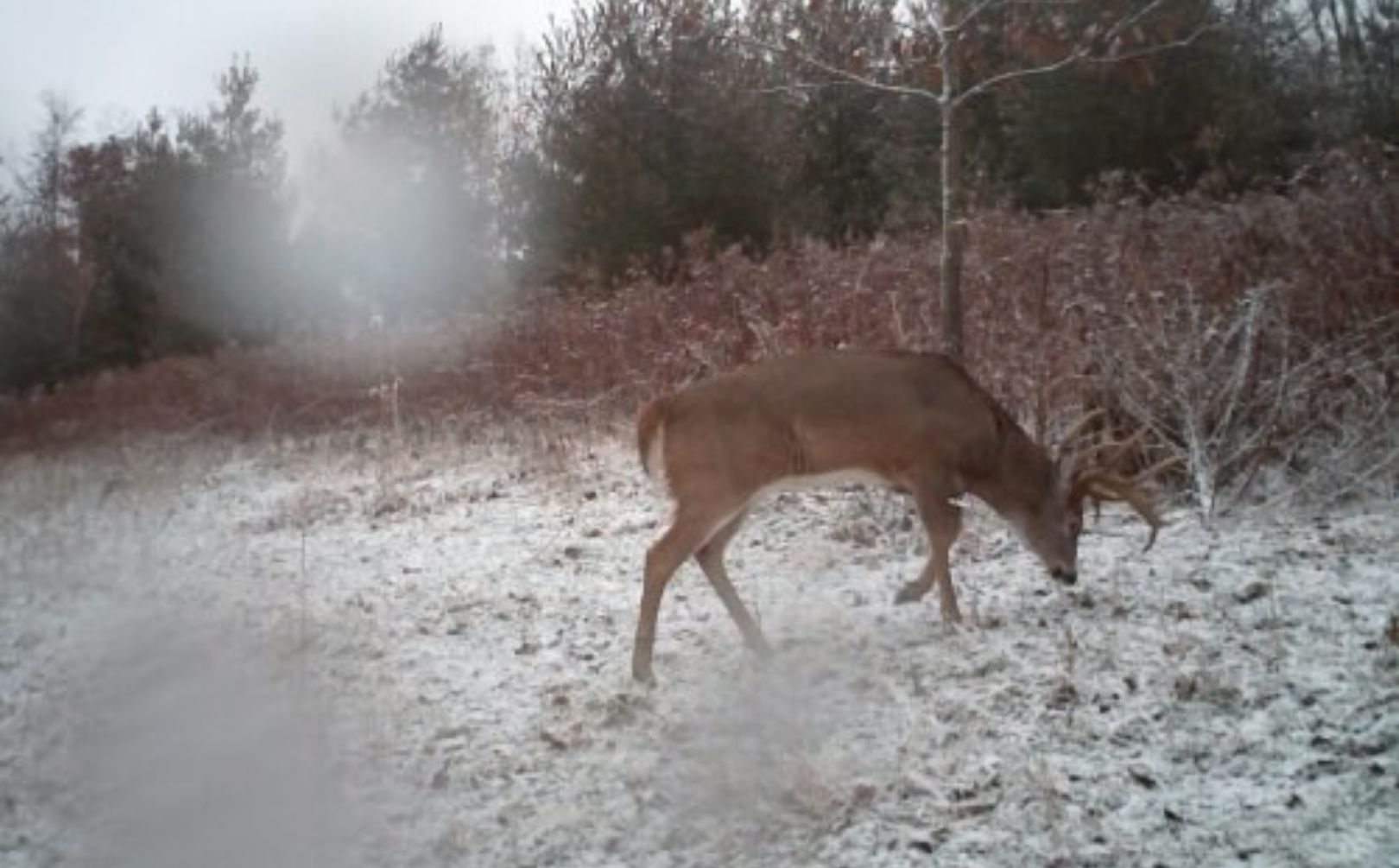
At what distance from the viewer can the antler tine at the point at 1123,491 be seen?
559 cm

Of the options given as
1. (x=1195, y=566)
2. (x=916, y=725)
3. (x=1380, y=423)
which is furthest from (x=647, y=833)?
(x=1380, y=423)

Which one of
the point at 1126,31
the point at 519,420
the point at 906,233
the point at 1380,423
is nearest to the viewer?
the point at 1380,423

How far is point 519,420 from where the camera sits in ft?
39.3

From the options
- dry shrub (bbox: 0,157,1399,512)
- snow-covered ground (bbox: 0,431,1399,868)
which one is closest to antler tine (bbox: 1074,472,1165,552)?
snow-covered ground (bbox: 0,431,1399,868)

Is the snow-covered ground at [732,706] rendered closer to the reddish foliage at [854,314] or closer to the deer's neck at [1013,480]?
the deer's neck at [1013,480]

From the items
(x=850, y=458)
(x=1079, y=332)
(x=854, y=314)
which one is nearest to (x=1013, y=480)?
(x=850, y=458)

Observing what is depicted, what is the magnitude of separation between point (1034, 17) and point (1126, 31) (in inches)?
21.6

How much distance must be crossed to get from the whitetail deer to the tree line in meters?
3.66

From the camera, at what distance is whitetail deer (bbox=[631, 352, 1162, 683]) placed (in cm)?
552

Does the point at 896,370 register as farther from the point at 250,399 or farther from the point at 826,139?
the point at 826,139

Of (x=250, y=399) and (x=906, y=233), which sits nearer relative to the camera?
(x=906, y=233)

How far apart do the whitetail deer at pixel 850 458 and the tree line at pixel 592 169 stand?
3.66 m

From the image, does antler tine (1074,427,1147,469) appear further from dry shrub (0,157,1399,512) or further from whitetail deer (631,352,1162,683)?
dry shrub (0,157,1399,512)

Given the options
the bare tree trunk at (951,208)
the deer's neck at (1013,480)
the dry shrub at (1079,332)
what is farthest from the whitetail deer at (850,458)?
the bare tree trunk at (951,208)
